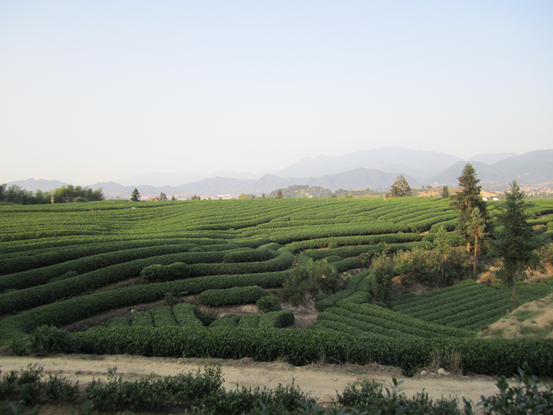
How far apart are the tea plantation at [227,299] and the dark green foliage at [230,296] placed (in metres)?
0.06

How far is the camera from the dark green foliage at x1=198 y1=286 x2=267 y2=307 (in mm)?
15906

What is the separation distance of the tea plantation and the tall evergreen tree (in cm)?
157

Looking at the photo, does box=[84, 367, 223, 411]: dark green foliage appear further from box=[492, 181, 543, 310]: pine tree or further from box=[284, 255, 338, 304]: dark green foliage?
box=[492, 181, 543, 310]: pine tree

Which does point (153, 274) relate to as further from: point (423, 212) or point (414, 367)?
point (423, 212)

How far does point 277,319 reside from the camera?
13.8 metres

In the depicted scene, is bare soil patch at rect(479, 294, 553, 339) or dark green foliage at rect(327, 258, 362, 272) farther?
dark green foliage at rect(327, 258, 362, 272)

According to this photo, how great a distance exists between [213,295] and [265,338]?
7.11 metres

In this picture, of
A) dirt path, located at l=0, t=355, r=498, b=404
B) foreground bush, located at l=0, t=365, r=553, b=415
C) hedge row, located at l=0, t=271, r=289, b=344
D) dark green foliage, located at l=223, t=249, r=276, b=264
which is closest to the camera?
foreground bush, located at l=0, t=365, r=553, b=415

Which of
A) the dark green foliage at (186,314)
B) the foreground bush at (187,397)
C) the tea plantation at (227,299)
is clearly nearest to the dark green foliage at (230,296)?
the tea plantation at (227,299)

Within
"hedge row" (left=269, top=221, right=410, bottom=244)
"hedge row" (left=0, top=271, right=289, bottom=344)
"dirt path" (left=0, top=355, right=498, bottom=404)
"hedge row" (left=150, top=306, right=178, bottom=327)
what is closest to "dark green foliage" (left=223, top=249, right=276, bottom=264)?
"hedge row" (left=0, top=271, right=289, bottom=344)

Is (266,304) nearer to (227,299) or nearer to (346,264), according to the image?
(227,299)

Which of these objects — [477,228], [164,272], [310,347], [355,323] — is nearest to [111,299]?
[164,272]

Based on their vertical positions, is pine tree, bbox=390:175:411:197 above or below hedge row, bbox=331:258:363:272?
above

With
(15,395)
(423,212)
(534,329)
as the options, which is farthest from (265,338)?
(423,212)
